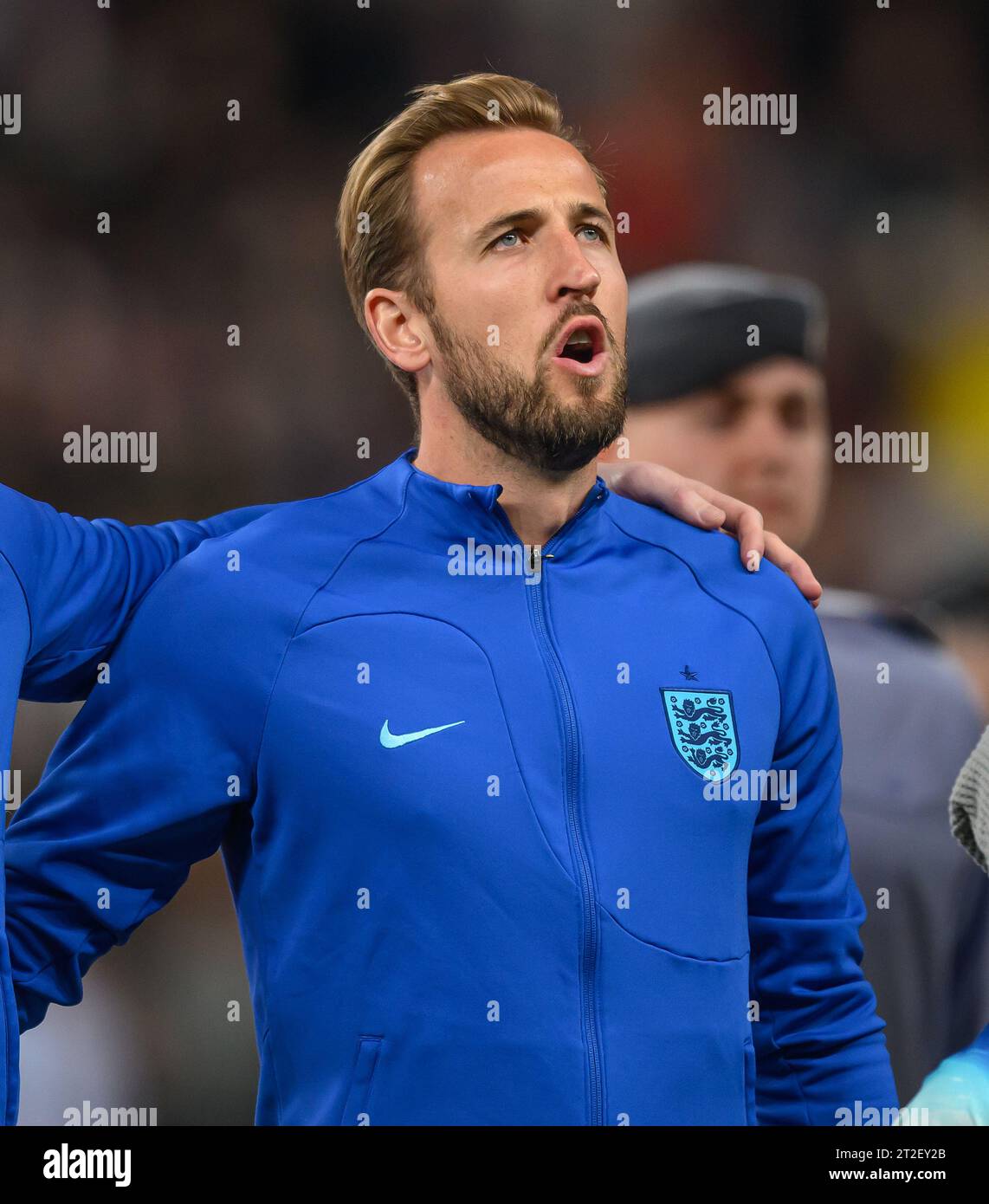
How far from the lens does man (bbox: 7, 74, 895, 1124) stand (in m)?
1.09

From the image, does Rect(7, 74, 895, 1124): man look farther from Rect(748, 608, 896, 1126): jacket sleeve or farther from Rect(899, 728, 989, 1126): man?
Rect(899, 728, 989, 1126): man

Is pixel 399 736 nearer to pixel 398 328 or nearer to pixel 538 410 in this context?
pixel 538 410

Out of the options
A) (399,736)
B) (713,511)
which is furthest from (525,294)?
(399,736)

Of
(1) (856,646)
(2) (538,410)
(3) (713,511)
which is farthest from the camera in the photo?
(1) (856,646)

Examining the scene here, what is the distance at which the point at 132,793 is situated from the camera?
3.73 ft

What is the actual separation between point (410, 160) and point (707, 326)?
35.5 inches

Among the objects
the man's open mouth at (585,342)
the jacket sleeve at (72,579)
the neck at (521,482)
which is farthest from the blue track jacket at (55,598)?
the man's open mouth at (585,342)

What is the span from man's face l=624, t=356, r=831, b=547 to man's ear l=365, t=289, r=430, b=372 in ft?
2.88

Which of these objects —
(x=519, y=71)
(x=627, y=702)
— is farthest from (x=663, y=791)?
(x=519, y=71)

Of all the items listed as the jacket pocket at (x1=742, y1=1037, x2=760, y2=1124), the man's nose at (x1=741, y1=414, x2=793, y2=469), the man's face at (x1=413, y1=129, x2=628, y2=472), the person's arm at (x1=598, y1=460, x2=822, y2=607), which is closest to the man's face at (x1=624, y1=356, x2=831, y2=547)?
the man's nose at (x1=741, y1=414, x2=793, y2=469)

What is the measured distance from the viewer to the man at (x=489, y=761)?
1087 millimetres

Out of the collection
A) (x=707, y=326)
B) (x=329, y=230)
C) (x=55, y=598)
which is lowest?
(x=55, y=598)

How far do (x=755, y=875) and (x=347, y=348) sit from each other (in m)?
1.21

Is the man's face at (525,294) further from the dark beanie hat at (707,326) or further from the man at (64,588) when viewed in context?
the dark beanie hat at (707,326)
